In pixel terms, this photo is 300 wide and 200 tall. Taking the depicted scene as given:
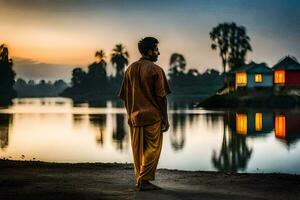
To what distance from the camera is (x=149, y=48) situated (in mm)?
9234

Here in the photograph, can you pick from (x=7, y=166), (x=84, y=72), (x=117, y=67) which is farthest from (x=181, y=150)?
(x=84, y=72)

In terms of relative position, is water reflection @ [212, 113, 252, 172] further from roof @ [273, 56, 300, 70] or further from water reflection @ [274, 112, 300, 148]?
roof @ [273, 56, 300, 70]

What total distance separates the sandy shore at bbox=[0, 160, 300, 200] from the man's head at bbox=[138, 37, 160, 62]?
2.27m

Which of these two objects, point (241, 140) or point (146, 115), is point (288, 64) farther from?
point (146, 115)

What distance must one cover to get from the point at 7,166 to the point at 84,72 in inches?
6481

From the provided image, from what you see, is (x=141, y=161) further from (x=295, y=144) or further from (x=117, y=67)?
(x=117, y=67)

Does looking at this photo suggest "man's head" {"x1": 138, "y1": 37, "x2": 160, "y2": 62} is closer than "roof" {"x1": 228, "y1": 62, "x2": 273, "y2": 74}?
Yes

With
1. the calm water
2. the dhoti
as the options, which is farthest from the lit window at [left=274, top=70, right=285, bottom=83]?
the dhoti

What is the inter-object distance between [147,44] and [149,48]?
8cm

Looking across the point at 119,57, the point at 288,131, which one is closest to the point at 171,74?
the point at 119,57

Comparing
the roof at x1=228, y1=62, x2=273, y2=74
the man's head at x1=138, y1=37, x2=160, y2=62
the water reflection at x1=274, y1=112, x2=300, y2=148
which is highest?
the roof at x1=228, y1=62, x2=273, y2=74

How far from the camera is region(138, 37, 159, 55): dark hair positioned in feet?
30.3

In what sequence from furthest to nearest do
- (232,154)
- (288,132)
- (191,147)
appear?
(288,132), (191,147), (232,154)

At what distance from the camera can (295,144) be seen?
88.2 feet
